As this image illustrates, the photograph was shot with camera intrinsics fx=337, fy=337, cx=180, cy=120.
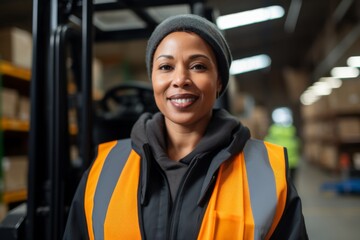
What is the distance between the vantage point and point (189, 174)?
1292 mm

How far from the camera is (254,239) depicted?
3.97 feet

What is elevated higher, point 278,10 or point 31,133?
point 278,10

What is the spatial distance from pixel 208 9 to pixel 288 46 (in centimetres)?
1392

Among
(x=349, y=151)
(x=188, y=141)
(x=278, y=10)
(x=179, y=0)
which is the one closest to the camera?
(x=188, y=141)

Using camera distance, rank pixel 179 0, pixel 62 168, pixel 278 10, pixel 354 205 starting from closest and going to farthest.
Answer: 1. pixel 62 168
2. pixel 179 0
3. pixel 354 205
4. pixel 278 10

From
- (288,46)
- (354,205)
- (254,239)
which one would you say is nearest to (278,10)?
(354,205)

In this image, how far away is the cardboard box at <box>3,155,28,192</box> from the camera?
14.2 feet

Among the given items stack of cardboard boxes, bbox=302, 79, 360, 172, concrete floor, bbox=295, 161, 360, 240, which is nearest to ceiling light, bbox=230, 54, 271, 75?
stack of cardboard boxes, bbox=302, 79, 360, 172

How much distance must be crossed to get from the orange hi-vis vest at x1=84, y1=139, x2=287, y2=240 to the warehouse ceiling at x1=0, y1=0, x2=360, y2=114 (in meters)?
1.36

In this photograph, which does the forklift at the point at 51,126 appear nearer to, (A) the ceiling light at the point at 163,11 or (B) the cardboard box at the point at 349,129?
(A) the ceiling light at the point at 163,11

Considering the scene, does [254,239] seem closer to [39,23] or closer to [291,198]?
[291,198]

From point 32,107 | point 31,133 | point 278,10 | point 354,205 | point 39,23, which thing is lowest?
point 354,205

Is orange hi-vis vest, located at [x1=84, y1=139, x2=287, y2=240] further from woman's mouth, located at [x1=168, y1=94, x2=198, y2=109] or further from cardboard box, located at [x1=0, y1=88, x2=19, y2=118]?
cardboard box, located at [x1=0, y1=88, x2=19, y2=118]

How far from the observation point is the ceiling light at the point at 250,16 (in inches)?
338
